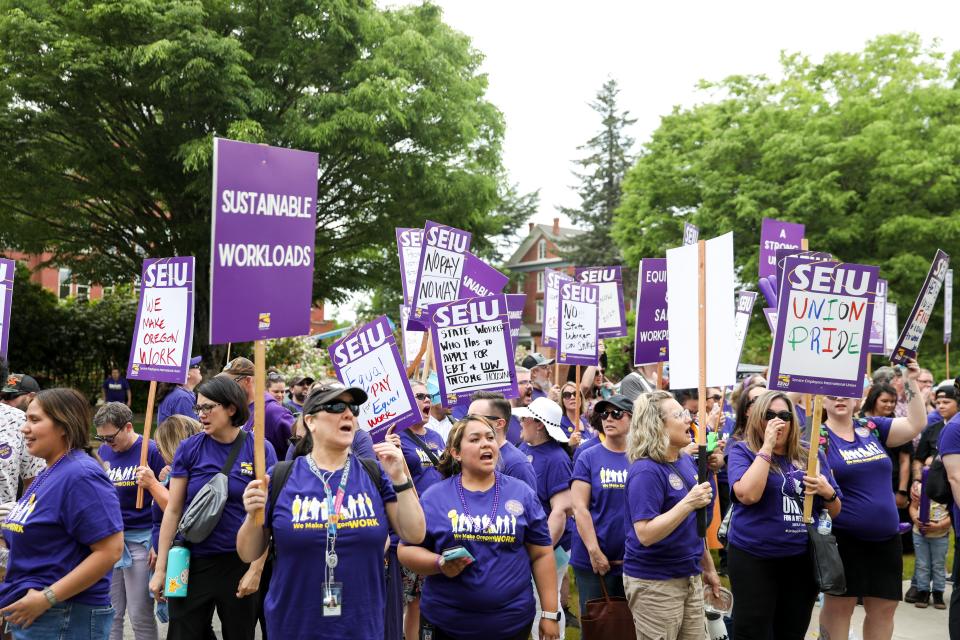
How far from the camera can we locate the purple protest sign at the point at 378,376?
235 inches

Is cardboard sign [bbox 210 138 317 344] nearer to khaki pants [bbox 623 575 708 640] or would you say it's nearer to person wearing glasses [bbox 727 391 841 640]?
khaki pants [bbox 623 575 708 640]

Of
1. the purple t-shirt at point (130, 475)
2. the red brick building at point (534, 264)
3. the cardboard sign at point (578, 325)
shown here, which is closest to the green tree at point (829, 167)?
the cardboard sign at point (578, 325)

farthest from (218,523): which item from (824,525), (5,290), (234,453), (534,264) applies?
(534,264)

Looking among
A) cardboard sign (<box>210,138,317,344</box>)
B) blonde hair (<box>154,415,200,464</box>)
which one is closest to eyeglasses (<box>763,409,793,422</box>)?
cardboard sign (<box>210,138,317,344</box>)

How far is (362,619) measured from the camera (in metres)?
4.23

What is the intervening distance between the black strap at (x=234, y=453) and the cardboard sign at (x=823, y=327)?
3.17 m

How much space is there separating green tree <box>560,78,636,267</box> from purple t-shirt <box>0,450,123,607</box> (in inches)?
1882

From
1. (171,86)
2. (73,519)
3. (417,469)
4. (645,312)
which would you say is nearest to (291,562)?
(73,519)

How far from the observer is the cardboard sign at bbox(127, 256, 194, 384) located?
7559 mm

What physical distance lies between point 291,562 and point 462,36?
2350 centimetres

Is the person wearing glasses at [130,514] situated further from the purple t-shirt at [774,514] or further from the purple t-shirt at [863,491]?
the purple t-shirt at [863,491]

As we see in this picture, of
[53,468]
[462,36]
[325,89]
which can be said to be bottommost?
[53,468]

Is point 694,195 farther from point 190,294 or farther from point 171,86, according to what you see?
point 190,294

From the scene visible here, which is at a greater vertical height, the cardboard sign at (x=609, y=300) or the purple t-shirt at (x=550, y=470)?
the cardboard sign at (x=609, y=300)
